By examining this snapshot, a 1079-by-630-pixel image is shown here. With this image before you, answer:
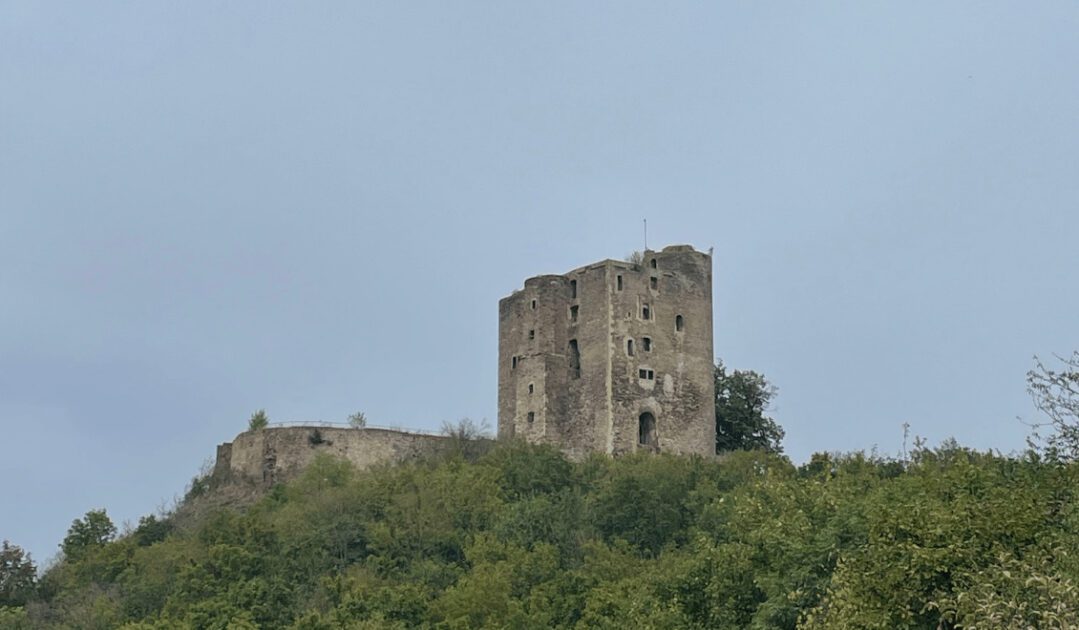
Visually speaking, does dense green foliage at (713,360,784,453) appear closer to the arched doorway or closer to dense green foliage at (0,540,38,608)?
the arched doorway

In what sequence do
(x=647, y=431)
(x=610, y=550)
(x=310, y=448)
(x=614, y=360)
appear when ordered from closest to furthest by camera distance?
(x=610, y=550) < (x=614, y=360) < (x=647, y=431) < (x=310, y=448)

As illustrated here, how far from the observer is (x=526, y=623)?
1439 inches

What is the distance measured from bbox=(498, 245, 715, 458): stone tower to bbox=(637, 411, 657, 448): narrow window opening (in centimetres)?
3

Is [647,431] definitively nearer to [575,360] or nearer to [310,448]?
[575,360]

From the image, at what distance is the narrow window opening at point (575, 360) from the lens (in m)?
51.5

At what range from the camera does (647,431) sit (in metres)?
51.2

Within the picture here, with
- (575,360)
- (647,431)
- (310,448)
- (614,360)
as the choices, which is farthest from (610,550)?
(310,448)

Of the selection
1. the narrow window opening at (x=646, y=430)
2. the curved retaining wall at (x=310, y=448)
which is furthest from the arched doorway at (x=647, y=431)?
the curved retaining wall at (x=310, y=448)

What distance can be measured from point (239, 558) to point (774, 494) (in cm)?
1938

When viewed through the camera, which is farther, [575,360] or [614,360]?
[575,360]

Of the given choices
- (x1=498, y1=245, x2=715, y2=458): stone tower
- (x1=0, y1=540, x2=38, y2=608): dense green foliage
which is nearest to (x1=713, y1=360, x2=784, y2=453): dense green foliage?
(x1=498, y1=245, x2=715, y2=458): stone tower

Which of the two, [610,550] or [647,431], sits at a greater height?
[647,431]

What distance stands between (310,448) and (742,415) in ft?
45.7

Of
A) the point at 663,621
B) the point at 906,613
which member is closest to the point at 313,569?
the point at 663,621
